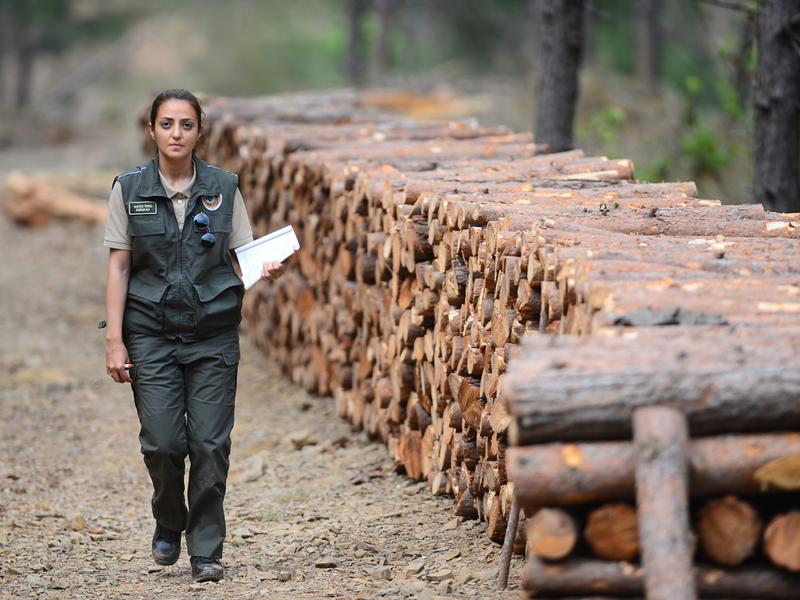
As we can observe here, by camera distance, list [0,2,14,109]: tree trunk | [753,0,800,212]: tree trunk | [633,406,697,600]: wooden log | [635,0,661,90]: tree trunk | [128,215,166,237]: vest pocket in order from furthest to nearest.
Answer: [0,2,14,109]: tree trunk, [635,0,661,90]: tree trunk, [753,0,800,212]: tree trunk, [128,215,166,237]: vest pocket, [633,406,697,600]: wooden log

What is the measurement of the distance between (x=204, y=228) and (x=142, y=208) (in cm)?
25

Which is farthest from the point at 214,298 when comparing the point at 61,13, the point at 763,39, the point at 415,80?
the point at 61,13

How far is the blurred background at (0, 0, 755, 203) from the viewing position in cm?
1478

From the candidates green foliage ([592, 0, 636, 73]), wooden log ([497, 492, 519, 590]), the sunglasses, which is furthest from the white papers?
green foliage ([592, 0, 636, 73])

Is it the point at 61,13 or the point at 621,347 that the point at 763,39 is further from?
the point at 61,13

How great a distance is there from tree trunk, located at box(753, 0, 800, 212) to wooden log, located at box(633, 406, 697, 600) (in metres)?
5.54

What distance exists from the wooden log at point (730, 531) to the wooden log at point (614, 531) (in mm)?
184

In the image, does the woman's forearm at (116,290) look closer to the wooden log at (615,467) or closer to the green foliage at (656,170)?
the wooden log at (615,467)

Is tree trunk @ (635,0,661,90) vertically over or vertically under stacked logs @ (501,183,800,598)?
over

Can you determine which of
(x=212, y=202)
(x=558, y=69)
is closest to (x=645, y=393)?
(x=212, y=202)

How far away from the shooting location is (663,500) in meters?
3.21

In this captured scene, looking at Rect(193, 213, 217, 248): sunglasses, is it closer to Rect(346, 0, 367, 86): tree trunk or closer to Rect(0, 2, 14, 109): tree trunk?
Rect(346, 0, 367, 86): tree trunk

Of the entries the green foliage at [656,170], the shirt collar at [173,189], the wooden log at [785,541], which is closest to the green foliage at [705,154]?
the green foliage at [656,170]

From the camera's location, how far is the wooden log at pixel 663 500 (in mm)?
3154
